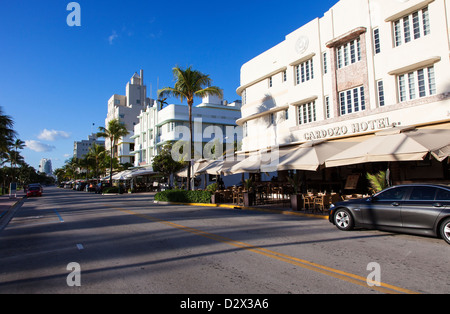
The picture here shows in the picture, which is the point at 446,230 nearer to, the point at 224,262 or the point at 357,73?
the point at 224,262

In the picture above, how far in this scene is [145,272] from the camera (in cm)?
554

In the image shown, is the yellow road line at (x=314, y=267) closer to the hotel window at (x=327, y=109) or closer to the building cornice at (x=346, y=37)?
the hotel window at (x=327, y=109)

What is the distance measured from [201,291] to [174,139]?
138 ft

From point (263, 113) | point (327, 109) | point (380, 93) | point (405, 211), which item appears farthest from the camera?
point (263, 113)

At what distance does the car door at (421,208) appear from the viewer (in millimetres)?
7594

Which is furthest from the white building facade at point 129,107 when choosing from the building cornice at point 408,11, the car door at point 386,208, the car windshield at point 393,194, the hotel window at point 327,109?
the car windshield at point 393,194

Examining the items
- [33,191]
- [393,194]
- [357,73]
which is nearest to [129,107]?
[33,191]

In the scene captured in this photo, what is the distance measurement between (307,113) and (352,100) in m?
3.64

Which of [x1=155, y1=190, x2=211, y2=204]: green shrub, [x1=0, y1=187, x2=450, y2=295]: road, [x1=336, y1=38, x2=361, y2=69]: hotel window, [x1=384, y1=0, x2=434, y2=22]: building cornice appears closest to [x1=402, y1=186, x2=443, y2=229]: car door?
[x1=0, y1=187, x2=450, y2=295]: road

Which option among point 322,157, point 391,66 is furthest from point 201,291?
point 391,66

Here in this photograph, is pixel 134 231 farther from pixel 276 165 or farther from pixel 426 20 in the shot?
pixel 426 20

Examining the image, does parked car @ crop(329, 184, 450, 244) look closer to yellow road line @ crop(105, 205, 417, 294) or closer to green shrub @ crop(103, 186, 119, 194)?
yellow road line @ crop(105, 205, 417, 294)

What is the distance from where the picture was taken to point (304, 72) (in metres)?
21.5

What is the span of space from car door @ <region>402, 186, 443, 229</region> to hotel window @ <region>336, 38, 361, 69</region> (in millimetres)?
12036
